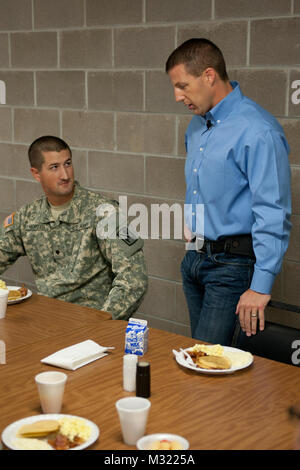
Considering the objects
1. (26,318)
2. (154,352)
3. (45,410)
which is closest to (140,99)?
(26,318)

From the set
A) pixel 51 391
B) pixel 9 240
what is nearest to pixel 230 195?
pixel 9 240

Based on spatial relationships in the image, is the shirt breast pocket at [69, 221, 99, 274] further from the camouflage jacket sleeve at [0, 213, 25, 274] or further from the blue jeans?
the blue jeans

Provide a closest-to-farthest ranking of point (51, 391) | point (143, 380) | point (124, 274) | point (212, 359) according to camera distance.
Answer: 1. point (51, 391)
2. point (143, 380)
3. point (212, 359)
4. point (124, 274)

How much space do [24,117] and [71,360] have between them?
9.16ft

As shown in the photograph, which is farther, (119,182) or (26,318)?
(119,182)

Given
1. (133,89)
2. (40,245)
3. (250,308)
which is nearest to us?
(250,308)

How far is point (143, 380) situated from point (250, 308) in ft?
2.77

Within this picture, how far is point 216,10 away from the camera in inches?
127

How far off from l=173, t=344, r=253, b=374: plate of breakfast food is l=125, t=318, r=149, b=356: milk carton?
0.10 metres

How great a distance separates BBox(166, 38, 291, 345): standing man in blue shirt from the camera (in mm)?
2348

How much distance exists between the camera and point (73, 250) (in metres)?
2.86
